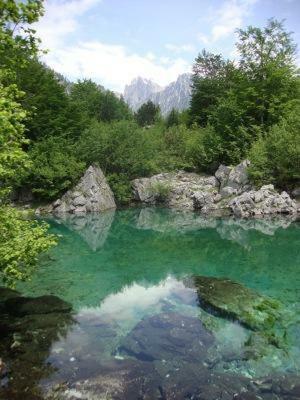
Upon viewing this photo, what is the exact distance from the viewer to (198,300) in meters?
15.9

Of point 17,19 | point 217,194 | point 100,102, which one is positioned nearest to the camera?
point 17,19

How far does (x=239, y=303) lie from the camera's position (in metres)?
15.2

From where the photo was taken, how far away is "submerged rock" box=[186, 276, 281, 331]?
13.8 meters

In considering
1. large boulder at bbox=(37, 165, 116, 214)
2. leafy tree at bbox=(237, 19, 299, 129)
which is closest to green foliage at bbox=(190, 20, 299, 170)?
leafy tree at bbox=(237, 19, 299, 129)

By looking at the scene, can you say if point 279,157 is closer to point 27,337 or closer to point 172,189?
point 172,189

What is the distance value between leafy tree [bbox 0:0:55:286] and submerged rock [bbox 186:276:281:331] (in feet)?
24.4

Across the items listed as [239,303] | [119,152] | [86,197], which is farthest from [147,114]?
[239,303]

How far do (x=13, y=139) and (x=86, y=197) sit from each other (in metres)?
33.2

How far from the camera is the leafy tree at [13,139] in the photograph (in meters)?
8.05

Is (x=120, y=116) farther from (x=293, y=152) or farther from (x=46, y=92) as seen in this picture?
(x=293, y=152)

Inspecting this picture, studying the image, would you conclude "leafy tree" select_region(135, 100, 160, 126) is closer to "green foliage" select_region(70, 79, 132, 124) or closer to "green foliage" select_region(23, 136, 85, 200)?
"green foliage" select_region(70, 79, 132, 124)

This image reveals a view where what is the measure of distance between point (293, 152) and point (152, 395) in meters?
33.2

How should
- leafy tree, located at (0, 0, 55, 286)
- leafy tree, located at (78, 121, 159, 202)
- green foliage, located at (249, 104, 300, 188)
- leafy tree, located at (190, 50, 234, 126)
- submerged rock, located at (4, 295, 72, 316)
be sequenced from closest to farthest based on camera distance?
leafy tree, located at (0, 0, 55, 286) → submerged rock, located at (4, 295, 72, 316) → green foliage, located at (249, 104, 300, 188) → leafy tree, located at (78, 121, 159, 202) → leafy tree, located at (190, 50, 234, 126)

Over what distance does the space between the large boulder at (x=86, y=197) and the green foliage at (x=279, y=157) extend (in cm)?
1668
